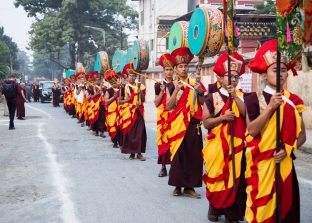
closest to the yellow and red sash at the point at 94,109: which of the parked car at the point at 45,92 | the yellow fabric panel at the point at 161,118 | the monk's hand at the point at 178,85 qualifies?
the yellow fabric panel at the point at 161,118

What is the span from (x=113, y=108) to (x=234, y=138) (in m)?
8.26

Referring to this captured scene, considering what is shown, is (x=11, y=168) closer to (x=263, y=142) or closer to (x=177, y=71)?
(x=177, y=71)

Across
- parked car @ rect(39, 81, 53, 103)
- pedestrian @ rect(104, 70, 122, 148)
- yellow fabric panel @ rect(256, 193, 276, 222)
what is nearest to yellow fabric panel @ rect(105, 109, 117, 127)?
pedestrian @ rect(104, 70, 122, 148)

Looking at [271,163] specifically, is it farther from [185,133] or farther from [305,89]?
[305,89]

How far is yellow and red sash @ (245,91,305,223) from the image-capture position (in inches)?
163

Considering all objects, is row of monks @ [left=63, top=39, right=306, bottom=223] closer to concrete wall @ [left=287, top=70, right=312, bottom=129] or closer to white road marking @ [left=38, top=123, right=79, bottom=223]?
white road marking @ [left=38, top=123, right=79, bottom=223]

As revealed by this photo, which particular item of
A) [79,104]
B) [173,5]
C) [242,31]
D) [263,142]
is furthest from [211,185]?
[173,5]

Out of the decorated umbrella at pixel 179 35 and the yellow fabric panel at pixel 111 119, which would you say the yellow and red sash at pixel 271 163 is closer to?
the decorated umbrella at pixel 179 35

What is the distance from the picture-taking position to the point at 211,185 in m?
5.43

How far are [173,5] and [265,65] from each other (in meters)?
41.7

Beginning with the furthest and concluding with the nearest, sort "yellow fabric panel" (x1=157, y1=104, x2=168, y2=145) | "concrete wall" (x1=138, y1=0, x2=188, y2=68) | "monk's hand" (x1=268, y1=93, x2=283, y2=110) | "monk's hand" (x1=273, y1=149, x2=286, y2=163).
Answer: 1. "concrete wall" (x1=138, y1=0, x2=188, y2=68)
2. "yellow fabric panel" (x1=157, y1=104, x2=168, y2=145)
3. "monk's hand" (x1=273, y1=149, x2=286, y2=163)
4. "monk's hand" (x1=268, y1=93, x2=283, y2=110)

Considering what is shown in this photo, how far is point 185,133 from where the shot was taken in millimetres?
6758

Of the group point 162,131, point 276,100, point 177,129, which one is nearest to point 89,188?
point 177,129

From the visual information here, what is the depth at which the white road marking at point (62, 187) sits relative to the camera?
19.5ft
